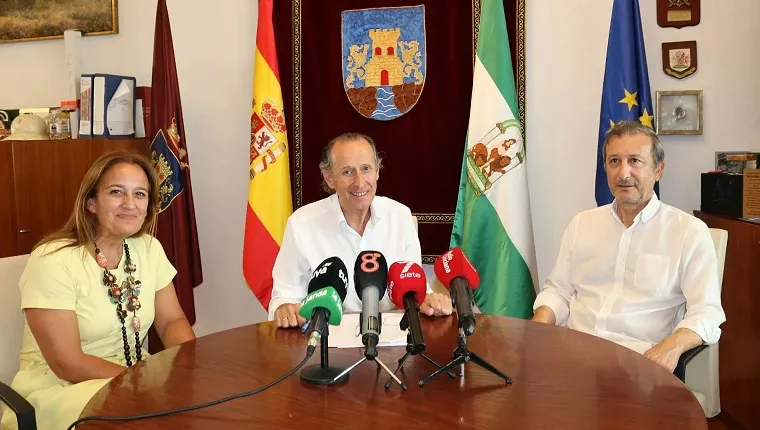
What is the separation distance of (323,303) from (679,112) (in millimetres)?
2513

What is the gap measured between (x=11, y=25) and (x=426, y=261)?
115 inches

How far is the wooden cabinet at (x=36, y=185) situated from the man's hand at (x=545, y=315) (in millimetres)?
2459

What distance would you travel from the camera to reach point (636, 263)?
7.37 ft

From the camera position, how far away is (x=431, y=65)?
11.4 ft

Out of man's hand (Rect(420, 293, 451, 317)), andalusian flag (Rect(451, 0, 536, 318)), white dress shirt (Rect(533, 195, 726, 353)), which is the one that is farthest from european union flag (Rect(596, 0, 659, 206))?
man's hand (Rect(420, 293, 451, 317))

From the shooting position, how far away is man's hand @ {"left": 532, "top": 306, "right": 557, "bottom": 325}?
2293 millimetres

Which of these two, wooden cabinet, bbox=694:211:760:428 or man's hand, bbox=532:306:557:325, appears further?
wooden cabinet, bbox=694:211:760:428

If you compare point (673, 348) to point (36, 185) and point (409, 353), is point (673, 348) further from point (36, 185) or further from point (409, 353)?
point (36, 185)

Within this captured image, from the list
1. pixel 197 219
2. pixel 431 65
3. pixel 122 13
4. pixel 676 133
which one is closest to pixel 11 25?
pixel 122 13

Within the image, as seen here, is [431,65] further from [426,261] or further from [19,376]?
[19,376]

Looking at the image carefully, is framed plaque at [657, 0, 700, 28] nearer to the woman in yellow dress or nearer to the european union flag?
the european union flag

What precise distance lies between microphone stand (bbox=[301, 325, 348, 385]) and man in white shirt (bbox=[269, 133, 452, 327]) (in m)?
0.80

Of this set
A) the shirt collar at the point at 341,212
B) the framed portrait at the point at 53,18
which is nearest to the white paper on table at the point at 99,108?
the framed portrait at the point at 53,18

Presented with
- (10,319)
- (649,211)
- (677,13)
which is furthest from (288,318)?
(677,13)
